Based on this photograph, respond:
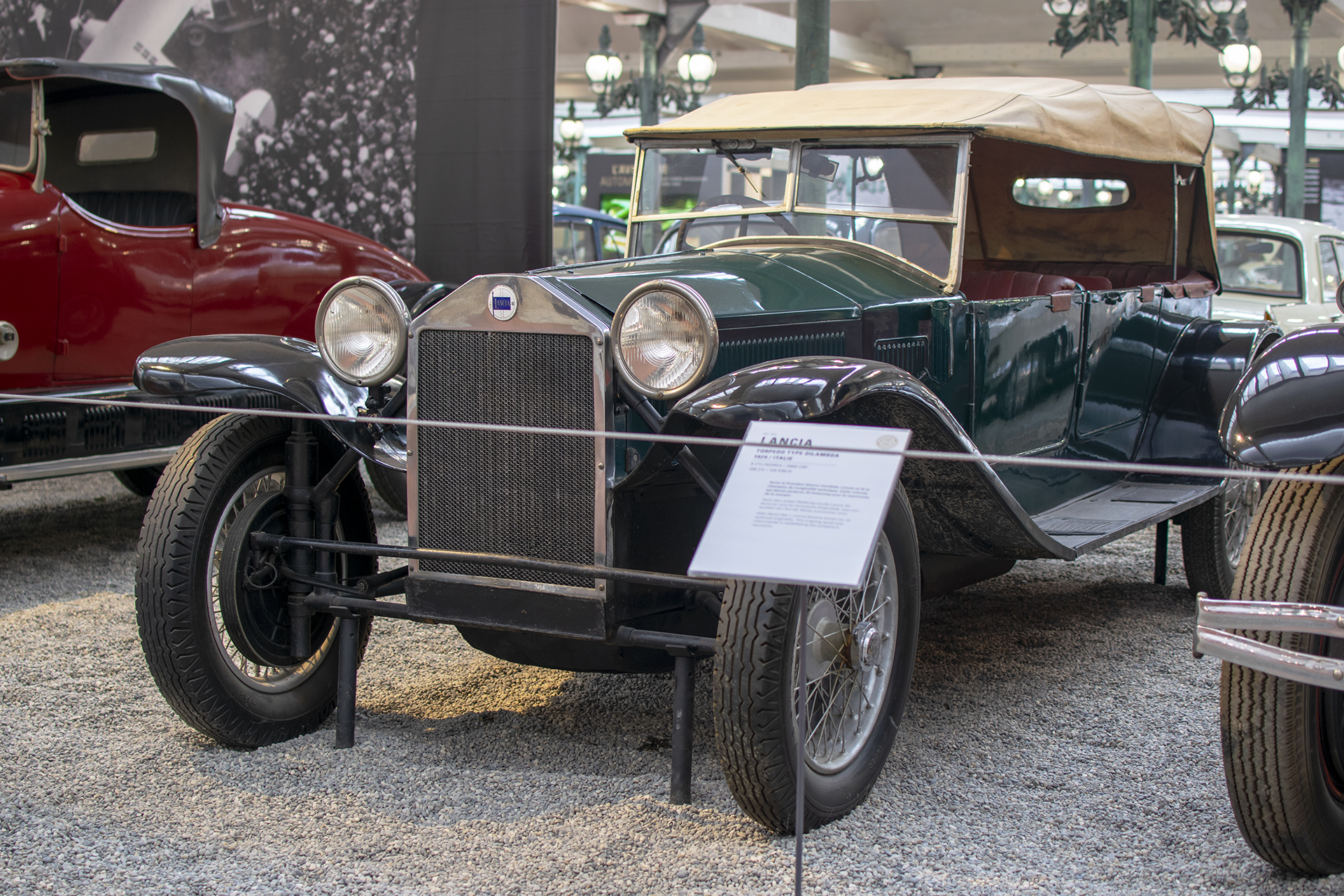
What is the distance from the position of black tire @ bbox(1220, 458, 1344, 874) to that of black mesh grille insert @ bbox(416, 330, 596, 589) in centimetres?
129

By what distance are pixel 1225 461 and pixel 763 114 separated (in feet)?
7.34

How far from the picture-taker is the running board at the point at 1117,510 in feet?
11.2

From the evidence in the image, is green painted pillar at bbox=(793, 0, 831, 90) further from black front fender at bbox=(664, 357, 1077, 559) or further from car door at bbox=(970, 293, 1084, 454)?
black front fender at bbox=(664, 357, 1077, 559)

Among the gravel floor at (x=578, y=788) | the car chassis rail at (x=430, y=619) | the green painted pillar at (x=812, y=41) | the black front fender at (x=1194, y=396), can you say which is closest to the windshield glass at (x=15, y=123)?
the gravel floor at (x=578, y=788)

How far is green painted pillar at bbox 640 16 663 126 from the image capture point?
14023 mm

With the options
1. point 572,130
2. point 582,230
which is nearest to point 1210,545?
point 582,230

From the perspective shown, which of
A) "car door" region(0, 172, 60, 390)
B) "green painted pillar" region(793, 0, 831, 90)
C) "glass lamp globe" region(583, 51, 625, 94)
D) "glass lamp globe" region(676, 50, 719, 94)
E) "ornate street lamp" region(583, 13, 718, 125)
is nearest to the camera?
"car door" region(0, 172, 60, 390)

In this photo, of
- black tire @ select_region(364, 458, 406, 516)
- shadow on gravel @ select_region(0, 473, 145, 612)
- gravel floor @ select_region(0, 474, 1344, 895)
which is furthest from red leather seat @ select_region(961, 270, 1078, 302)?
shadow on gravel @ select_region(0, 473, 145, 612)

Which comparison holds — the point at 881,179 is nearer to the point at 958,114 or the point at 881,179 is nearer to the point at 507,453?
the point at 958,114

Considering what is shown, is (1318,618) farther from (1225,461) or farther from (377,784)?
(1225,461)

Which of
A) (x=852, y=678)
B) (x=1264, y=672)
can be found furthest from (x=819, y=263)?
(x=1264, y=672)

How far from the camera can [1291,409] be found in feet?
7.31

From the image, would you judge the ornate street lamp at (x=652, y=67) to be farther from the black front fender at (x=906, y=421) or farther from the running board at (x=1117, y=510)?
the black front fender at (x=906, y=421)

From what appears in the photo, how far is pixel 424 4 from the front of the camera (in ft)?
A: 20.4
